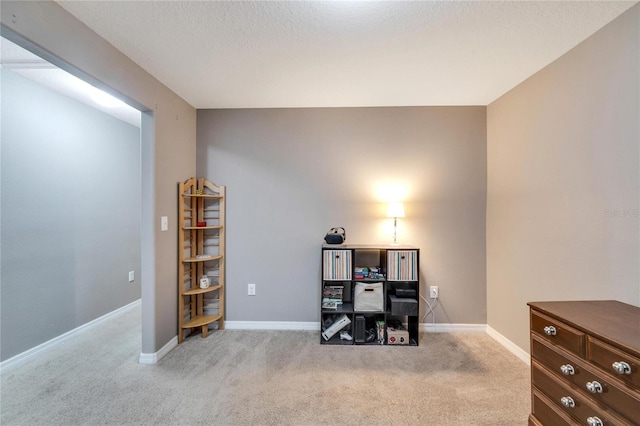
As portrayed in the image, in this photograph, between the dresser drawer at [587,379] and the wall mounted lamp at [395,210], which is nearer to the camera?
the dresser drawer at [587,379]

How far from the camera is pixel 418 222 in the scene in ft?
9.11

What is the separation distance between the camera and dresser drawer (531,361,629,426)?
1049 millimetres

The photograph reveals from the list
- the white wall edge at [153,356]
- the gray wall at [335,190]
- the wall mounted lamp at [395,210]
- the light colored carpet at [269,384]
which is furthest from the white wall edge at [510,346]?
the white wall edge at [153,356]

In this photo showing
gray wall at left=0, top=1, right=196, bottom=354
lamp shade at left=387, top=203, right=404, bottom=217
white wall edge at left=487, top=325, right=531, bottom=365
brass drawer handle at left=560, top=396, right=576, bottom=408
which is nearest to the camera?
brass drawer handle at left=560, top=396, right=576, bottom=408

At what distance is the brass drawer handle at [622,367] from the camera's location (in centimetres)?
96

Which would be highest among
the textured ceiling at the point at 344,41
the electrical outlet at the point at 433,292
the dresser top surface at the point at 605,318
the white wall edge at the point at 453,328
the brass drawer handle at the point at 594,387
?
Answer: the textured ceiling at the point at 344,41

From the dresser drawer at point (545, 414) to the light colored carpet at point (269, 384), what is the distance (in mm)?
249

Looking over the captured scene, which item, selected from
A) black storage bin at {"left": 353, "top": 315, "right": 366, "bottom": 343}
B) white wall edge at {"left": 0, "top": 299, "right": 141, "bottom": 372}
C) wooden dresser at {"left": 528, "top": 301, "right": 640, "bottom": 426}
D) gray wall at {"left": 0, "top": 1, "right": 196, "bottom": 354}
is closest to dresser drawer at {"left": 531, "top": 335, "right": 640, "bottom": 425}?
wooden dresser at {"left": 528, "top": 301, "right": 640, "bottom": 426}

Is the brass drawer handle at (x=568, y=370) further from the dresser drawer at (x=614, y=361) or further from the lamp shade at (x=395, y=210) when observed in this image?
the lamp shade at (x=395, y=210)

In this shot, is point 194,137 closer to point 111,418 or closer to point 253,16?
point 253,16

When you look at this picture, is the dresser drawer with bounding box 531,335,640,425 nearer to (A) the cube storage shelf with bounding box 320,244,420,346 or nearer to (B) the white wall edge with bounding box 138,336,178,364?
(A) the cube storage shelf with bounding box 320,244,420,346

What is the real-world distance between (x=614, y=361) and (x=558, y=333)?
0.76 feet

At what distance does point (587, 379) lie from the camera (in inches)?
43.8

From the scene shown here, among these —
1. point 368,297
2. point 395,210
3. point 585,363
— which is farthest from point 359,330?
point 585,363
